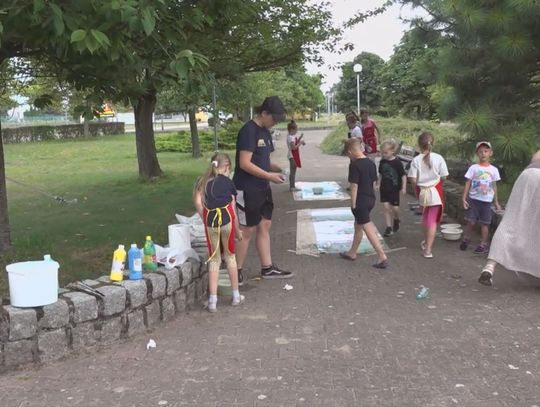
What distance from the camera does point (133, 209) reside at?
10.5 meters

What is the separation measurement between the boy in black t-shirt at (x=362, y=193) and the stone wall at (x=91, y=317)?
2.21 meters

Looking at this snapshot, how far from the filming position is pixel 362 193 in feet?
22.3

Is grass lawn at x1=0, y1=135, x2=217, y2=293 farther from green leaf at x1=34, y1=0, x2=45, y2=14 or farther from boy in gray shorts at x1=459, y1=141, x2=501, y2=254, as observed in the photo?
boy in gray shorts at x1=459, y1=141, x2=501, y2=254

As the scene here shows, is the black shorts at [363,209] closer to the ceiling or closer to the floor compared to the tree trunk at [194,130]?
closer to the floor

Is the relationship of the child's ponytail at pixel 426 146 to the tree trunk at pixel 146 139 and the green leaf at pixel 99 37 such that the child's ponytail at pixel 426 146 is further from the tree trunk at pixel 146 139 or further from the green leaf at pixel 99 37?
the tree trunk at pixel 146 139

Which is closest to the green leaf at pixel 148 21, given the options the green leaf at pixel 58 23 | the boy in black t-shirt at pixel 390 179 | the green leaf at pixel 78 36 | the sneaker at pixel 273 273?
the green leaf at pixel 78 36

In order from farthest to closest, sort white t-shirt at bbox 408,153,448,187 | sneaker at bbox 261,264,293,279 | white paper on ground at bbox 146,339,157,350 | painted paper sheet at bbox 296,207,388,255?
painted paper sheet at bbox 296,207,388,255
white t-shirt at bbox 408,153,448,187
sneaker at bbox 261,264,293,279
white paper on ground at bbox 146,339,157,350

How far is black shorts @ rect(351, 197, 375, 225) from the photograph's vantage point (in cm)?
672

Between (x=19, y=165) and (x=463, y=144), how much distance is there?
60.6 feet

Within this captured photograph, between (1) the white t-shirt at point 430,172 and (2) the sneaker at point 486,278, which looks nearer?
(2) the sneaker at point 486,278

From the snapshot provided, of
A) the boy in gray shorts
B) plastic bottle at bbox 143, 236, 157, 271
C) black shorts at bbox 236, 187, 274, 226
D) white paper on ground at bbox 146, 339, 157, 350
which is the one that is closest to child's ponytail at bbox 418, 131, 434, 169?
the boy in gray shorts

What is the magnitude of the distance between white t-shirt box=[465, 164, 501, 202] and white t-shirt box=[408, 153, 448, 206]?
1.12 feet

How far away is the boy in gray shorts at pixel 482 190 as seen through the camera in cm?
705

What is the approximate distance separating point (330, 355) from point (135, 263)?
1.68 meters
